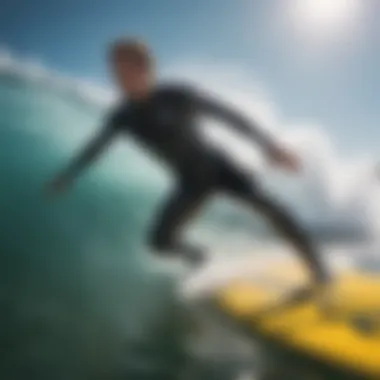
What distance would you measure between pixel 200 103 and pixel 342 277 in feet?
1.09

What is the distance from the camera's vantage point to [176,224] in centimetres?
136

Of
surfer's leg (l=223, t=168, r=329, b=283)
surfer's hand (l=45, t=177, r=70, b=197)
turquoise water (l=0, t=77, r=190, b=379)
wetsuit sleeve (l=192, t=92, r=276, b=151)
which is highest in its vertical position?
wetsuit sleeve (l=192, t=92, r=276, b=151)

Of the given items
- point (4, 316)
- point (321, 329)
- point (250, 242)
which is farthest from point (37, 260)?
point (321, 329)

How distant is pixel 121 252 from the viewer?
4.43 ft

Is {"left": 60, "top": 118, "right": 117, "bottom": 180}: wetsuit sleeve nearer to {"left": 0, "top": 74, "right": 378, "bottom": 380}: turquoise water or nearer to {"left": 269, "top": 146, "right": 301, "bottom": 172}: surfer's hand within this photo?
{"left": 0, "top": 74, "right": 378, "bottom": 380}: turquoise water

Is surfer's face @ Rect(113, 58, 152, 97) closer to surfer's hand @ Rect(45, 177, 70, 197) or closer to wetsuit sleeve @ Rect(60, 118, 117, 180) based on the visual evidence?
wetsuit sleeve @ Rect(60, 118, 117, 180)

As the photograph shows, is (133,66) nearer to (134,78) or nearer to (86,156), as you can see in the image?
(134,78)

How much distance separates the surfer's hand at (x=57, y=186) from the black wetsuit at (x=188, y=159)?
0.08 m

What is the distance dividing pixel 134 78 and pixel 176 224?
9.0 inches

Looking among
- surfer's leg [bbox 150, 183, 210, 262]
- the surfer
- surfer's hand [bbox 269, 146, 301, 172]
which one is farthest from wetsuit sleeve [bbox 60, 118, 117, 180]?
surfer's hand [bbox 269, 146, 301, 172]

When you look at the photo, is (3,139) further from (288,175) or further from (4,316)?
(288,175)

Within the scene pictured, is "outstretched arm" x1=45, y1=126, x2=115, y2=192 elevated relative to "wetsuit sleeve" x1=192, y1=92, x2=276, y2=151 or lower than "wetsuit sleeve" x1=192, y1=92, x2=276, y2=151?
lower

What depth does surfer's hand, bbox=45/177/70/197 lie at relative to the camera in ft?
4.54

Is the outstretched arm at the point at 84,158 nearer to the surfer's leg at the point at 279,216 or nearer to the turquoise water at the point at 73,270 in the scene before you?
the turquoise water at the point at 73,270
